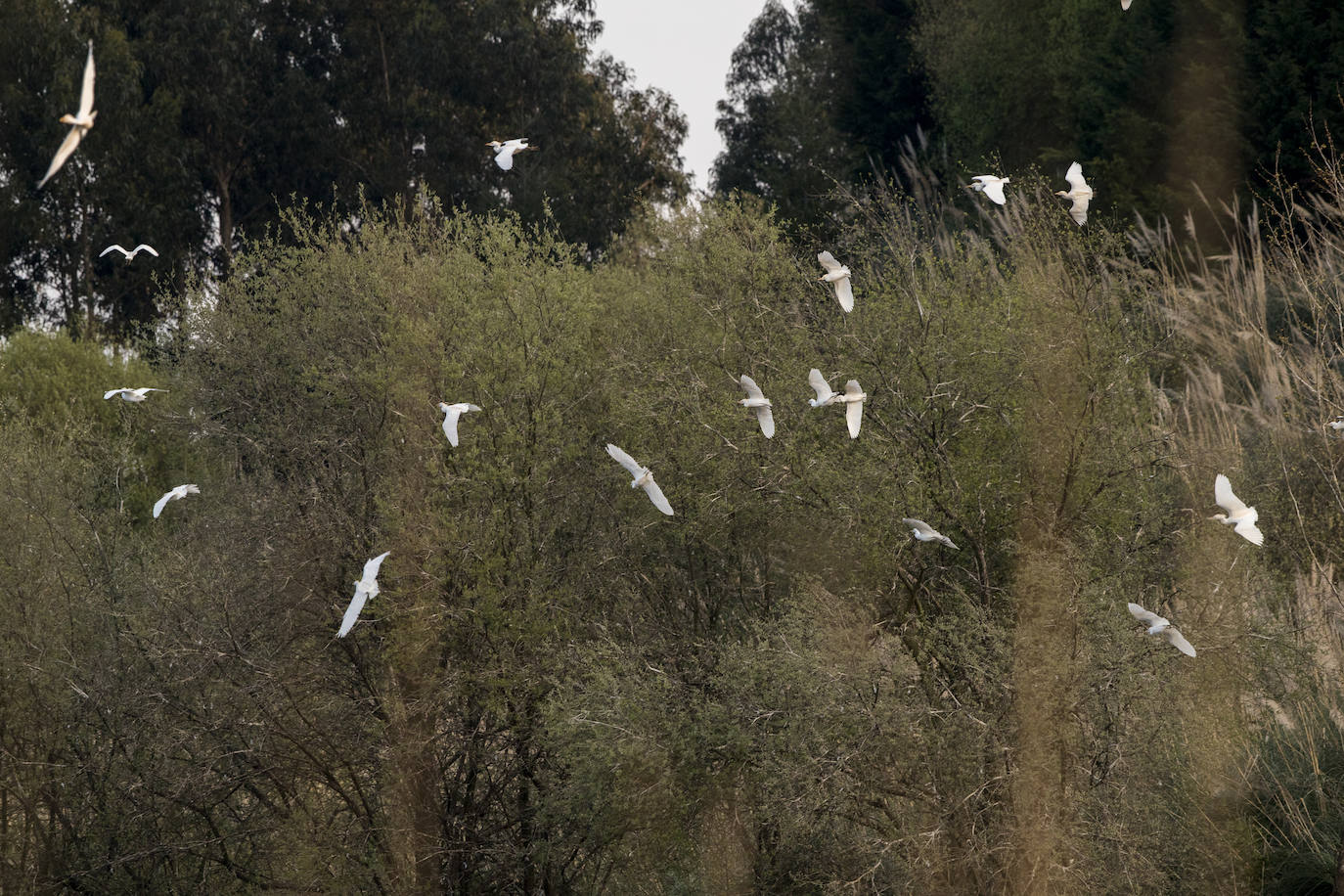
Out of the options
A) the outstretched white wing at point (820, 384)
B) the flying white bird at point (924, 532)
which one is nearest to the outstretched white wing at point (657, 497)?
the outstretched white wing at point (820, 384)

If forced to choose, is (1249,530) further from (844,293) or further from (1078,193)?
(844,293)

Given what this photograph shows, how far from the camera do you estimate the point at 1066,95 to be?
33.3 m

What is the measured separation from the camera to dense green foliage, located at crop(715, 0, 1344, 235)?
2619 centimetres

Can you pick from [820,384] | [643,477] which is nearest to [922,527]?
[820,384]

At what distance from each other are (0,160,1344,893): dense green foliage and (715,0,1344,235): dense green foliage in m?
3.12

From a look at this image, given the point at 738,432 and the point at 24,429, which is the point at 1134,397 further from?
the point at 24,429

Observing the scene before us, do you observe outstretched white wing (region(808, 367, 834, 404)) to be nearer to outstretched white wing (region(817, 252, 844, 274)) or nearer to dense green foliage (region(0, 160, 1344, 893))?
outstretched white wing (region(817, 252, 844, 274))

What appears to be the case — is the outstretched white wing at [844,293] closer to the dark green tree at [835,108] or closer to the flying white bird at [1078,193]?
the flying white bird at [1078,193]

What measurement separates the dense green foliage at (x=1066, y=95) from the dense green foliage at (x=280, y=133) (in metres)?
5.89

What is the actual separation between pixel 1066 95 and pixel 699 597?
19.2 m

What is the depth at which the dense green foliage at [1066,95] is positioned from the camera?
26188mm

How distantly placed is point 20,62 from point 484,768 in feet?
87.9

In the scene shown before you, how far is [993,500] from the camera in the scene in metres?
15.0

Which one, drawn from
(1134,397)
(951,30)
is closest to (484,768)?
(1134,397)
